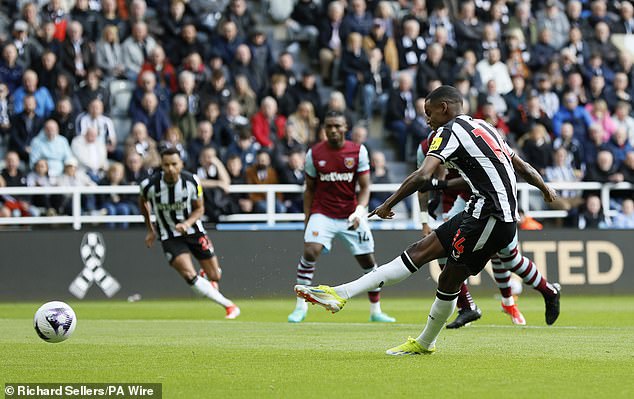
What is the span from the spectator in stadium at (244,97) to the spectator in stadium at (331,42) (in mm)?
2187

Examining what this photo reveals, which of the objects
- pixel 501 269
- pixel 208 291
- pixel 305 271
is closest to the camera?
pixel 501 269

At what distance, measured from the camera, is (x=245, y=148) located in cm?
2123

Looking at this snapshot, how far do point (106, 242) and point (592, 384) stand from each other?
13248mm

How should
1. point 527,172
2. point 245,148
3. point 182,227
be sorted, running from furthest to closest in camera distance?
point 245,148 < point 182,227 < point 527,172

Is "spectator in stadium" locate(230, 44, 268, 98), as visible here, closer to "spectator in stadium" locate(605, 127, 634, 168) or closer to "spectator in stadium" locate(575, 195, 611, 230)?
"spectator in stadium" locate(575, 195, 611, 230)

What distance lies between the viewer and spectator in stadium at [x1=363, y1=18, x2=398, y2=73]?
2391 cm

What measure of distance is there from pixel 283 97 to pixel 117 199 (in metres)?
3.76

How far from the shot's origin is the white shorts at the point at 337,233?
15.2 meters

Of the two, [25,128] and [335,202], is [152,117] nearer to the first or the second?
[25,128]

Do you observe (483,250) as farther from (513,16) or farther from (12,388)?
(513,16)

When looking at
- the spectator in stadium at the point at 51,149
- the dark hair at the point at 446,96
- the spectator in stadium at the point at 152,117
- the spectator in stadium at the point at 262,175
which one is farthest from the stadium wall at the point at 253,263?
the dark hair at the point at 446,96

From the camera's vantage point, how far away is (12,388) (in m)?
7.91

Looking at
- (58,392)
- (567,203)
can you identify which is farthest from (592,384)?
(567,203)

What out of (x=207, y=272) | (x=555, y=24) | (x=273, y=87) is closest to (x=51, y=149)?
(x=273, y=87)
